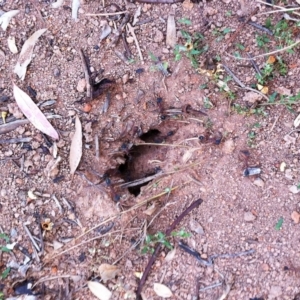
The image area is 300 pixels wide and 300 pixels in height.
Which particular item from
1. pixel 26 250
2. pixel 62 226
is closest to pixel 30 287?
pixel 26 250

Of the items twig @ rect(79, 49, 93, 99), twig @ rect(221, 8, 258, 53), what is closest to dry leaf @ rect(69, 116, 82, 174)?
twig @ rect(79, 49, 93, 99)

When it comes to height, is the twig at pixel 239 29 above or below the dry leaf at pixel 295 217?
above

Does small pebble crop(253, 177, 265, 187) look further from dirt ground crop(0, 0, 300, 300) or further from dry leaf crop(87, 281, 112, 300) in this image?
dry leaf crop(87, 281, 112, 300)

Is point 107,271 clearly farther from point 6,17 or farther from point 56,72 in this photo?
point 6,17

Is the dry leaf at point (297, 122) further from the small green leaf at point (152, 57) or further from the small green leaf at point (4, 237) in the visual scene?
the small green leaf at point (4, 237)

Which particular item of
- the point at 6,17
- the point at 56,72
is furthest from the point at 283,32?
the point at 6,17

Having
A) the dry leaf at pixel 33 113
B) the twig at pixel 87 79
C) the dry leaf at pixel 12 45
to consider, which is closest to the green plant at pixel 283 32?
the twig at pixel 87 79

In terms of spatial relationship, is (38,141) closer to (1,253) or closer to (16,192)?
(16,192)
